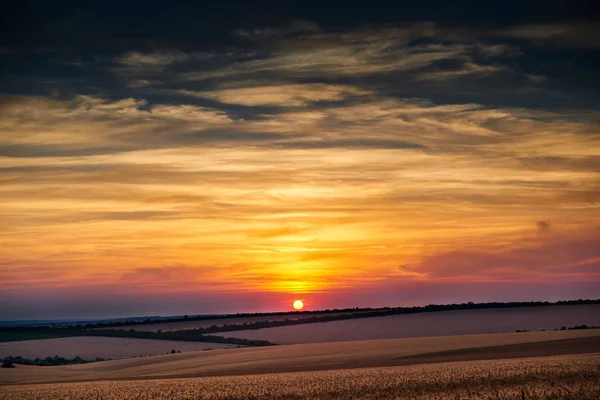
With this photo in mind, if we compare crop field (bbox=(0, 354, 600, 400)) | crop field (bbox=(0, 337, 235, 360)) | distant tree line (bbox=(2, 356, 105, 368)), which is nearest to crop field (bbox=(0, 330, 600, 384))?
distant tree line (bbox=(2, 356, 105, 368))

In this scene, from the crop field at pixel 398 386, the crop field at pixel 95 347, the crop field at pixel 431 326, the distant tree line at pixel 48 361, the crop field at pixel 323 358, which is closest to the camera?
the crop field at pixel 398 386

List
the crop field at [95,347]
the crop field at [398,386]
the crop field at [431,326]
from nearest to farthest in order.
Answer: the crop field at [398,386] → the crop field at [95,347] → the crop field at [431,326]

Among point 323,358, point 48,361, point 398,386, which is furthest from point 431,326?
point 398,386

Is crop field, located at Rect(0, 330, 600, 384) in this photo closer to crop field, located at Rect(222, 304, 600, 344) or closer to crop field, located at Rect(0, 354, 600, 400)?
crop field, located at Rect(0, 354, 600, 400)

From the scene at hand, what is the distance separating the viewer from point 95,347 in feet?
353

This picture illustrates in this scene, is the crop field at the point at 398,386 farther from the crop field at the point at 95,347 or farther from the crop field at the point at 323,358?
the crop field at the point at 95,347

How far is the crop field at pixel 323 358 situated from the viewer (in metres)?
58.4

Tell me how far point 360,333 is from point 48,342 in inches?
1849

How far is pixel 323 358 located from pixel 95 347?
5235cm

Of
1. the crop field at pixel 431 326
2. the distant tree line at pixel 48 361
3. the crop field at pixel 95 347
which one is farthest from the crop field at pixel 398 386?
the crop field at pixel 431 326

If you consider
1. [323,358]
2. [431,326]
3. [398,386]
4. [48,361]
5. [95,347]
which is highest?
[431,326]

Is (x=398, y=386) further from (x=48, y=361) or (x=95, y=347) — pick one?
(x=95, y=347)

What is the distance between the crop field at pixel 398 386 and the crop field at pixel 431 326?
6197 centimetres

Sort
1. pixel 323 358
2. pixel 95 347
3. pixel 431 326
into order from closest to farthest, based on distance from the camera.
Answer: pixel 323 358 → pixel 95 347 → pixel 431 326
